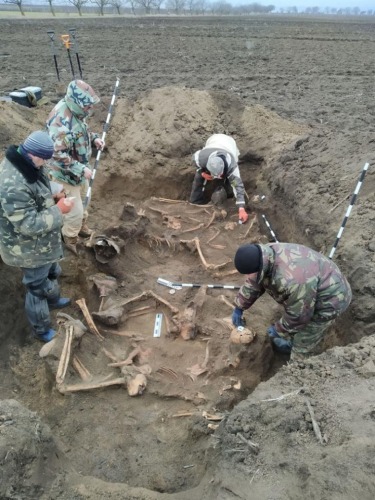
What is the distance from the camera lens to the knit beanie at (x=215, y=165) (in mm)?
6312

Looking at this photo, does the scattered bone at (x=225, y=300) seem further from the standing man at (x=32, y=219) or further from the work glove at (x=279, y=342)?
the standing man at (x=32, y=219)

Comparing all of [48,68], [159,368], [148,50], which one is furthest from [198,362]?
[148,50]

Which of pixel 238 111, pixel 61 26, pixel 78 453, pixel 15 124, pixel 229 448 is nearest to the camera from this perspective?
pixel 229 448

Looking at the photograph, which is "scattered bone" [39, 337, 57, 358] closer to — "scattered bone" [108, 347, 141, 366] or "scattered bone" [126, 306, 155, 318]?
"scattered bone" [108, 347, 141, 366]

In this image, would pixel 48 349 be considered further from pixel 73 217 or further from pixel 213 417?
pixel 73 217

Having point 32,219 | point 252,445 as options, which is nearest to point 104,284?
point 32,219

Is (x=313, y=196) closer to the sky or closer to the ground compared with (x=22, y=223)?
closer to the ground

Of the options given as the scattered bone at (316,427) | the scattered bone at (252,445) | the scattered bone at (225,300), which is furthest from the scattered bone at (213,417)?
the scattered bone at (225,300)

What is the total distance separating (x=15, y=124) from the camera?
726 cm

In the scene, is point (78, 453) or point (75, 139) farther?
point (75, 139)

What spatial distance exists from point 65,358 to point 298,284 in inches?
93.0

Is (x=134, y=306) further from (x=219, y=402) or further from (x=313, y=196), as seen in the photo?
(x=313, y=196)

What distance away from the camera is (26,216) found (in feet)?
12.3

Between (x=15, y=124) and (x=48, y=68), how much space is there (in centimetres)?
921
